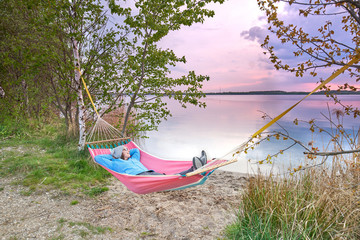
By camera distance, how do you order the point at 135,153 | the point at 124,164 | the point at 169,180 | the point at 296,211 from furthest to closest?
the point at 135,153, the point at 124,164, the point at 169,180, the point at 296,211

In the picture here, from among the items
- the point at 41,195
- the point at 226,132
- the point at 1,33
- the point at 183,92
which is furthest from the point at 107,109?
the point at 226,132

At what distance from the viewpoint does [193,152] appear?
28.9ft

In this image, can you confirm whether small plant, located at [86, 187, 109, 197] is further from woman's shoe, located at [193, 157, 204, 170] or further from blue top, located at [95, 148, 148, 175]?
woman's shoe, located at [193, 157, 204, 170]

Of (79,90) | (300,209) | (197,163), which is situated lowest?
(300,209)

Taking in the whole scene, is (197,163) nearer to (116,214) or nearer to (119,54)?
(116,214)

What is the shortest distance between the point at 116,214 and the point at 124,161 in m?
0.98

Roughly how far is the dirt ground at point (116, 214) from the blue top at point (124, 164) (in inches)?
13.1

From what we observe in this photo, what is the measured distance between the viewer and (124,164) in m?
3.62

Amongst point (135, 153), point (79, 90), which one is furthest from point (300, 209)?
point (79, 90)

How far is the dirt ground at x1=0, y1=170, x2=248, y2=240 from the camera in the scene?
7.95 feet

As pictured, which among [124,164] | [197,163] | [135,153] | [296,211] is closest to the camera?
[296,211]

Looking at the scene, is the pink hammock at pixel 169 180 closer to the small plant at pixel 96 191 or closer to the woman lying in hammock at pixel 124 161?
the woman lying in hammock at pixel 124 161

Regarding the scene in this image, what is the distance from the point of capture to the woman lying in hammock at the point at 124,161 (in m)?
3.41

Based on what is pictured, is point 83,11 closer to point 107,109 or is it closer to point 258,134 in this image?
point 107,109
